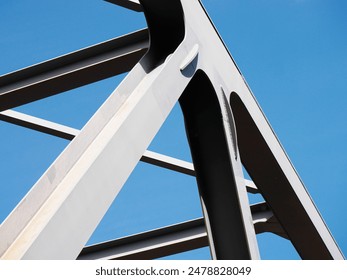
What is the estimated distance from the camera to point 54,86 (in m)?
9.13

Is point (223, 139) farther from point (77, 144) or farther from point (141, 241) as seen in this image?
point (141, 241)

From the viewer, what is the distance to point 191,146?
7410mm

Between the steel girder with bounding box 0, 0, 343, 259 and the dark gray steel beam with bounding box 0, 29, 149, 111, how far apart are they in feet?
0.09

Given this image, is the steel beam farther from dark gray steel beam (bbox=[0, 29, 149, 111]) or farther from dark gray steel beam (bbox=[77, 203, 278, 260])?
dark gray steel beam (bbox=[0, 29, 149, 111])

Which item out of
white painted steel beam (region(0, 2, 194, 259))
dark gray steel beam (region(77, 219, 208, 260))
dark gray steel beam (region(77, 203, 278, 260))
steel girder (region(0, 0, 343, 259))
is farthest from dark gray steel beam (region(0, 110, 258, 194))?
white painted steel beam (region(0, 2, 194, 259))

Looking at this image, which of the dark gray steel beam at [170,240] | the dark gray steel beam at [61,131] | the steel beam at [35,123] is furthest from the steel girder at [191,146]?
the steel beam at [35,123]

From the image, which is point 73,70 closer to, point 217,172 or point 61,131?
point 217,172

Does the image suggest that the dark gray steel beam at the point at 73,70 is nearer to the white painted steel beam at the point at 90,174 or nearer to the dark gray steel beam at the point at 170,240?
the white painted steel beam at the point at 90,174

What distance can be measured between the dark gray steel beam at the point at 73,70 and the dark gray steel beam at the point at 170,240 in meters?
4.27

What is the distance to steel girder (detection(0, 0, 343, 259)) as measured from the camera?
403 centimetres

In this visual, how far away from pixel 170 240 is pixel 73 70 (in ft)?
15.9

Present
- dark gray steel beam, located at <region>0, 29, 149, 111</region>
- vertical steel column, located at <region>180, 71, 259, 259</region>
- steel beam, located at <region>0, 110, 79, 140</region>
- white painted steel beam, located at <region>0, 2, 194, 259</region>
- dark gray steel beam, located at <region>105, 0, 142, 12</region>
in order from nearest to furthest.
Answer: white painted steel beam, located at <region>0, 2, 194, 259</region> < vertical steel column, located at <region>180, 71, 259, 259</region> < dark gray steel beam, located at <region>105, 0, 142, 12</region> < dark gray steel beam, located at <region>0, 29, 149, 111</region> < steel beam, located at <region>0, 110, 79, 140</region>
